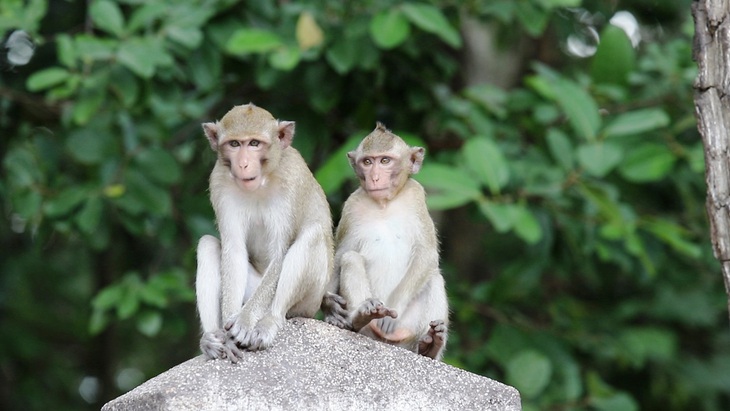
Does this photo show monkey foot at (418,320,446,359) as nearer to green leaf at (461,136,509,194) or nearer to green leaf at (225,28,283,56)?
green leaf at (461,136,509,194)

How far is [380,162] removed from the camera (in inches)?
236

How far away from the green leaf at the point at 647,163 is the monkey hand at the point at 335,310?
381 centimetres

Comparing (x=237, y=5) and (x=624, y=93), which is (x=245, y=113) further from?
(x=624, y=93)

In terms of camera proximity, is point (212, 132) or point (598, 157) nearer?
point (212, 132)

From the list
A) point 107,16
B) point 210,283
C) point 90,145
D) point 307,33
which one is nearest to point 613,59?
point 307,33

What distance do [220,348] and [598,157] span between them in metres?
4.49

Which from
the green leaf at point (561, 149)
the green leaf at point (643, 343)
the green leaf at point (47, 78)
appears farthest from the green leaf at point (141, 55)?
the green leaf at point (643, 343)

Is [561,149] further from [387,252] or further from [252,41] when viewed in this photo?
[387,252]

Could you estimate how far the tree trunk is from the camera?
4961mm

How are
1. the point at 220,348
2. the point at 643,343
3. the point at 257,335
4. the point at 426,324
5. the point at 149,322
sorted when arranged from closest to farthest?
the point at 220,348, the point at 257,335, the point at 426,324, the point at 149,322, the point at 643,343

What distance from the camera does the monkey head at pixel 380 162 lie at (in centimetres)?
594

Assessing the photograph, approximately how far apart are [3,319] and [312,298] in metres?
7.16

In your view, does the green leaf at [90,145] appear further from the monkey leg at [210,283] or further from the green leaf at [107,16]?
the monkey leg at [210,283]

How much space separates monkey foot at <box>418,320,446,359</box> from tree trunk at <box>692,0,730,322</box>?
1.45 metres
